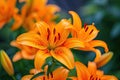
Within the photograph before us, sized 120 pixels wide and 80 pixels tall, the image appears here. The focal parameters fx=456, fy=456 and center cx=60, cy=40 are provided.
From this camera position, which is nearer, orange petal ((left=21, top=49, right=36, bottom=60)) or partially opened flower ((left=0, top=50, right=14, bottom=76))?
partially opened flower ((left=0, top=50, right=14, bottom=76))

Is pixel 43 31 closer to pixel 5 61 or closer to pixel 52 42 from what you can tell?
pixel 52 42

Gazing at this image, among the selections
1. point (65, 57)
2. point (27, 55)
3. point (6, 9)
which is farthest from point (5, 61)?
point (6, 9)

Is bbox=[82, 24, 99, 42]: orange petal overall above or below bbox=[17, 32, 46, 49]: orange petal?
above

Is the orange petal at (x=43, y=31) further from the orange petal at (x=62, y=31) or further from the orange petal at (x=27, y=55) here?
the orange petal at (x=27, y=55)

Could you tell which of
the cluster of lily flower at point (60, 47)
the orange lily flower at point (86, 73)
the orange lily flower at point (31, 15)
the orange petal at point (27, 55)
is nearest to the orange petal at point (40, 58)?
the cluster of lily flower at point (60, 47)

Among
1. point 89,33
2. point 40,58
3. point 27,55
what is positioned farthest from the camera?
point 27,55

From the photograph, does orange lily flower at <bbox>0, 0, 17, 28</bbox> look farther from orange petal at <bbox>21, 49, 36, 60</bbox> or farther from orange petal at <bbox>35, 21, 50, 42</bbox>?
orange petal at <bbox>35, 21, 50, 42</bbox>

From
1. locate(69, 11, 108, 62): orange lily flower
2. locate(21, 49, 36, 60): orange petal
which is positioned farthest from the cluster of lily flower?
locate(21, 49, 36, 60): orange petal
